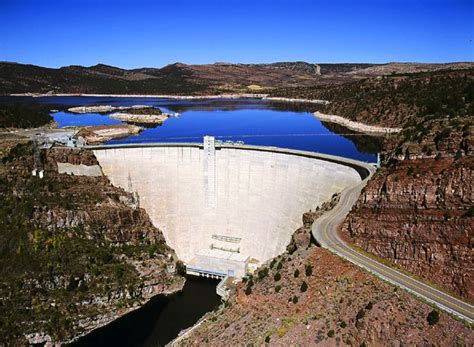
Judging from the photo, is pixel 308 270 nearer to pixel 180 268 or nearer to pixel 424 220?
pixel 424 220

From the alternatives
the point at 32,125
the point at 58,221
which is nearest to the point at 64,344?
the point at 58,221

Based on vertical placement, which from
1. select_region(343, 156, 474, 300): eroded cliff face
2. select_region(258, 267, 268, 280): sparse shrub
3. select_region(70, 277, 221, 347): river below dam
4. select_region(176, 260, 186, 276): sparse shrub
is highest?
select_region(343, 156, 474, 300): eroded cliff face

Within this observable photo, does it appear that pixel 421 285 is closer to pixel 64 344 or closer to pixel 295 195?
pixel 295 195

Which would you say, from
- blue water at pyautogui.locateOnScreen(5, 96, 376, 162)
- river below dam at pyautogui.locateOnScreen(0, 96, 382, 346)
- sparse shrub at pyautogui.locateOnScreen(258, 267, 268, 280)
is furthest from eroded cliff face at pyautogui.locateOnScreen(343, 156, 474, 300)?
blue water at pyautogui.locateOnScreen(5, 96, 376, 162)

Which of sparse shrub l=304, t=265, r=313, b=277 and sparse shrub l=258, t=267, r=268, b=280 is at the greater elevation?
sparse shrub l=304, t=265, r=313, b=277

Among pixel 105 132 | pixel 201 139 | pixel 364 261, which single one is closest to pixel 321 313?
pixel 364 261

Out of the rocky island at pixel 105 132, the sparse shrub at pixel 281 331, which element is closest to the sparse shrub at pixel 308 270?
the sparse shrub at pixel 281 331

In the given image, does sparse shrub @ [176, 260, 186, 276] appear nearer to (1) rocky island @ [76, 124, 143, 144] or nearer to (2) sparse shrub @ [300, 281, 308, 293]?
(2) sparse shrub @ [300, 281, 308, 293]
